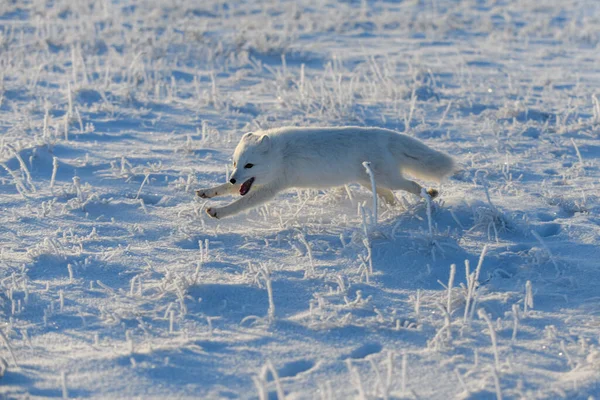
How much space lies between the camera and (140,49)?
11797 millimetres

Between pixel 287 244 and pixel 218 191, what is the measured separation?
31.9 inches

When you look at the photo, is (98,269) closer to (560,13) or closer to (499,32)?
(499,32)

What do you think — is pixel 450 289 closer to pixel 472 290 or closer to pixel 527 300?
pixel 472 290

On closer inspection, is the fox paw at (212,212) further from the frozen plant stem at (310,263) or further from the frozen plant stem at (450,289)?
the frozen plant stem at (450,289)

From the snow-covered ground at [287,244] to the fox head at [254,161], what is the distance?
14.5 inches

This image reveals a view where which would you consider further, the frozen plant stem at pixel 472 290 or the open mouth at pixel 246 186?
the open mouth at pixel 246 186

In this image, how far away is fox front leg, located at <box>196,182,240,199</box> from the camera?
5.68m

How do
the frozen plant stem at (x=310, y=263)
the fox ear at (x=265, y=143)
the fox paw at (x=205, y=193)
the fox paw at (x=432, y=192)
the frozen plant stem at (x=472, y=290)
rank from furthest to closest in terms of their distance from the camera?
the fox paw at (x=432, y=192), the fox paw at (x=205, y=193), the fox ear at (x=265, y=143), the frozen plant stem at (x=310, y=263), the frozen plant stem at (x=472, y=290)

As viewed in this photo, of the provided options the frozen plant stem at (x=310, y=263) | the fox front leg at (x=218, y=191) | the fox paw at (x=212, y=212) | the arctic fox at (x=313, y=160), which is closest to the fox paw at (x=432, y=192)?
the arctic fox at (x=313, y=160)

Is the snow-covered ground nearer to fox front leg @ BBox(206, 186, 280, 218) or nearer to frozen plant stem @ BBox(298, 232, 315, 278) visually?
frozen plant stem @ BBox(298, 232, 315, 278)

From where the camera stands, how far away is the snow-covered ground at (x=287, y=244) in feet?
11.8

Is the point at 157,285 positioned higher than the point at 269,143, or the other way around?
the point at 269,143

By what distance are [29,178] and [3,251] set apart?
1383 millimetres

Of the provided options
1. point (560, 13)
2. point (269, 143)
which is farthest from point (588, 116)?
point (560, 13)
